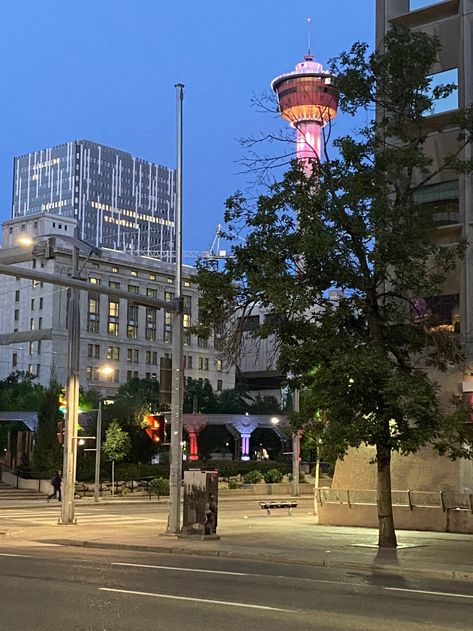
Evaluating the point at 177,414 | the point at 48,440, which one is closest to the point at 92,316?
the point at 48,440

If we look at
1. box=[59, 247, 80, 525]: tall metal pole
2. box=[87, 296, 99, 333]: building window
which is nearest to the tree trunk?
box=[59, 247, 80, 525]: tall metal pole

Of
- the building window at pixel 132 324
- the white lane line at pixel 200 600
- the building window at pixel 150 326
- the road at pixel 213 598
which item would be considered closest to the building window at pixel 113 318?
the building window at pixel 132 324

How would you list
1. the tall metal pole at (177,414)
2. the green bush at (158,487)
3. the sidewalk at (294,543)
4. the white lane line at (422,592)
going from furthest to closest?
1. the green bush at (158,487)
2. the tall metal pole at (177,414)
3. the sidewalk at (294,543)
4. the white lane line at (422,592)

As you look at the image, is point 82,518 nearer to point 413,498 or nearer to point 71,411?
point 71,411

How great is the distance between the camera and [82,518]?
104ft

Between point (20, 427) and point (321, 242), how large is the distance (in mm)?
58366

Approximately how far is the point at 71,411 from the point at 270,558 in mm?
11206

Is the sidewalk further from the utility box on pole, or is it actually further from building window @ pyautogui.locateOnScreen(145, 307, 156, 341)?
building window @ pyautogui.locateOnScreen(145, 307, 156, 341)

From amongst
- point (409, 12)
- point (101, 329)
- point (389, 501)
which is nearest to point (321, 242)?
point (389, 501)

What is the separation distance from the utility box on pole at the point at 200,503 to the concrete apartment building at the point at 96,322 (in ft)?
306

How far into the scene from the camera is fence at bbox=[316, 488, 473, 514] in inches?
951

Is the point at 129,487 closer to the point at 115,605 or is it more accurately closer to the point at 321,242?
the point at 321,242

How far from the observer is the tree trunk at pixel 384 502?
1905 centimetres

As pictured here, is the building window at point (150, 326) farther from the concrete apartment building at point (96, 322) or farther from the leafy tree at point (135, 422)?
the leafy tree at point (135, 422)
